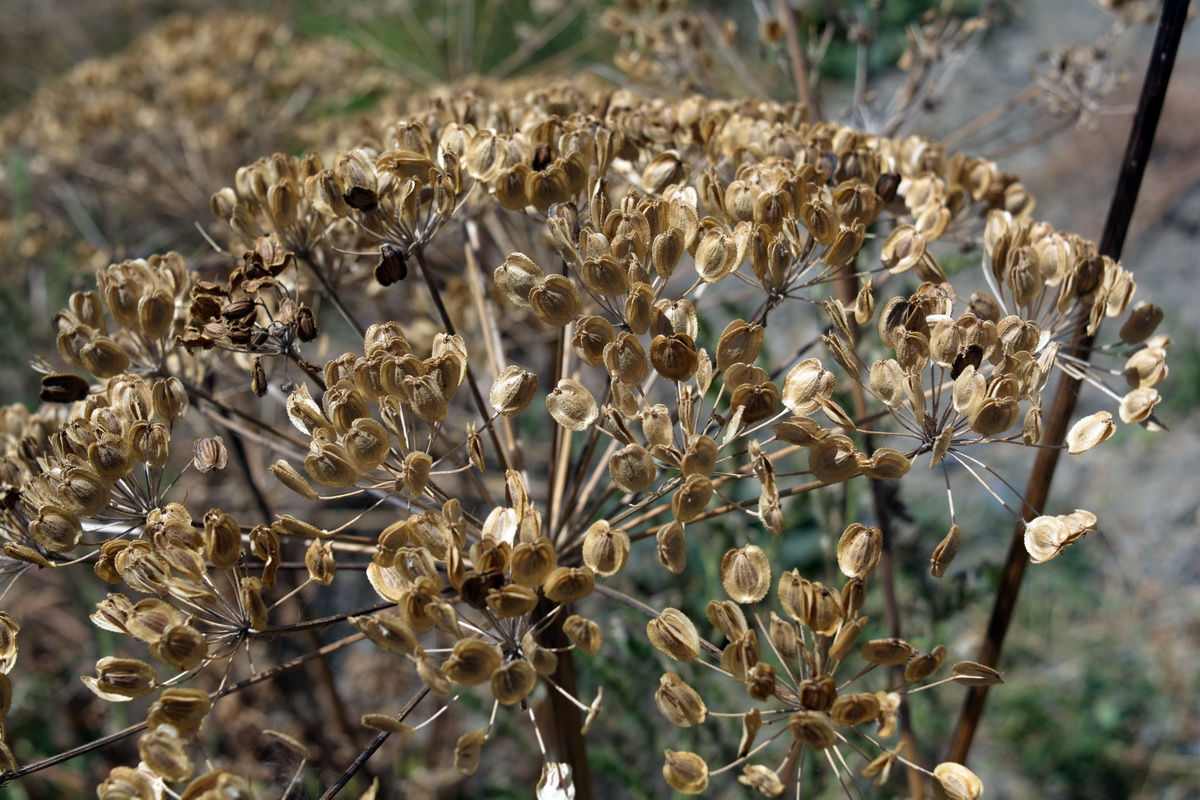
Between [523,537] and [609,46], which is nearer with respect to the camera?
[523,537]

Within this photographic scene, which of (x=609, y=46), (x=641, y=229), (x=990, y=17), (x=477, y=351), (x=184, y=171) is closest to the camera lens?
(x=641, y=229)

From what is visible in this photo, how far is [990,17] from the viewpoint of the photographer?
258 cm

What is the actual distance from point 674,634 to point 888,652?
269 mm

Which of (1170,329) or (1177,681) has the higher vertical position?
(1170,329)

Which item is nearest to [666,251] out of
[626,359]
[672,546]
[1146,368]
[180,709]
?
[626,359]

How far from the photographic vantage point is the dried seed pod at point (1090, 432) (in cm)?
120

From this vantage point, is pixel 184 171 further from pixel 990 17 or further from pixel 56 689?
pixel 990 17

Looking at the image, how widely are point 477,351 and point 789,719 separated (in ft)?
6.20

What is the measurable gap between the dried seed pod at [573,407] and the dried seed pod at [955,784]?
0.64 meters

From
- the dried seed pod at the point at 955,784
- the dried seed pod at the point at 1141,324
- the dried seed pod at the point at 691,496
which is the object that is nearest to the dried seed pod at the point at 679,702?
the dried seed pod at the point at 691,496

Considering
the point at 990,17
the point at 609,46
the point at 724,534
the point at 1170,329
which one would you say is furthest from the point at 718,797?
the point at 609,46

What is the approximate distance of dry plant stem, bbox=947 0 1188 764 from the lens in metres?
1.40

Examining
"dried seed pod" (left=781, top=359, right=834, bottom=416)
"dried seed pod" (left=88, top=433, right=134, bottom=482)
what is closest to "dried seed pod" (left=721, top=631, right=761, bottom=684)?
"dried seed pod" (left=781, top=359, right=834, bottom=416)

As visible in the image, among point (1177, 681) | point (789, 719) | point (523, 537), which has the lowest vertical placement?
point (1177, 681)
